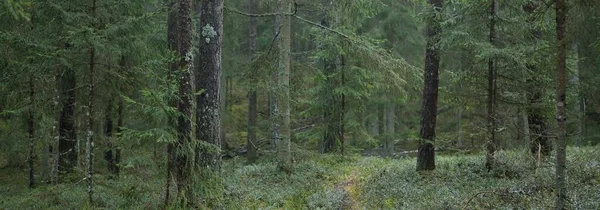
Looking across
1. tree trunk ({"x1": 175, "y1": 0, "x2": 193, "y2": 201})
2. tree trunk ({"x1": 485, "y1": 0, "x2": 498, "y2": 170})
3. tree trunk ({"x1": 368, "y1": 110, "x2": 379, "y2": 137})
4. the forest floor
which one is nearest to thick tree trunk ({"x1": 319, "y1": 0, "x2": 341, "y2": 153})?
the forest floor

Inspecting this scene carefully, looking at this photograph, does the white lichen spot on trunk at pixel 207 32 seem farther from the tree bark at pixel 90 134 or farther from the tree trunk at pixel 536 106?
the tree trunk at pixel 536 106

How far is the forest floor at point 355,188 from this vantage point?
328 inches

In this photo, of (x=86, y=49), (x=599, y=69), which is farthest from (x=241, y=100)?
(x=86, y=49)

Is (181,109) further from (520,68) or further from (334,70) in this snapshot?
(334,70)

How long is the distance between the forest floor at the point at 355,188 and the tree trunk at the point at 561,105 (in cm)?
31

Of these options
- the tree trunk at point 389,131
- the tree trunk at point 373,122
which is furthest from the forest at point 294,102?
the tree trunk at point 373,122

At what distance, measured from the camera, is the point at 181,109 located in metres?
8.29

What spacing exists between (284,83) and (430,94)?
14.1 feet

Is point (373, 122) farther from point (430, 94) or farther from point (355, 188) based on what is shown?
point (355, 188)

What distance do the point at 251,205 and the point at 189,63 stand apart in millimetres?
3765

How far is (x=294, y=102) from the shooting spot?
15.5 metres

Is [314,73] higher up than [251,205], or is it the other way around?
[314,73]

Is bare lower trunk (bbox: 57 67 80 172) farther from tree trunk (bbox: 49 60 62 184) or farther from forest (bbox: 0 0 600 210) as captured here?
tree trunk (bbox: 49 60 62 184)

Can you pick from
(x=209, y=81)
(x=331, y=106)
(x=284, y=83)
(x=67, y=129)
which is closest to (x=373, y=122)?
(x=331, y=106)
